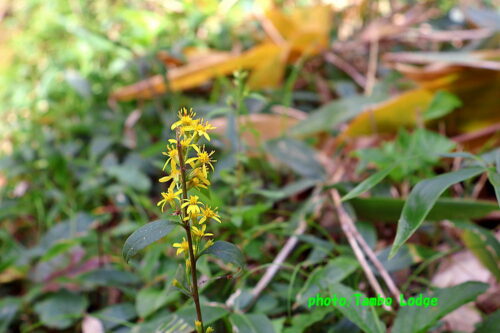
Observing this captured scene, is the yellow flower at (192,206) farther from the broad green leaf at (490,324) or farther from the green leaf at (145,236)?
the broad green leaf at (490,324)

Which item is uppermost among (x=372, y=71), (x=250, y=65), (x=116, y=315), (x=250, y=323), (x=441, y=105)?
(x=250, y=65)

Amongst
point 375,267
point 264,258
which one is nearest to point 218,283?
point 264,258

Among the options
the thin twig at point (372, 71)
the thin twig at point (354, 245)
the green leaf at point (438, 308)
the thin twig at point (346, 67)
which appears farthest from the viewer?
the thin twig at point (346, 67)

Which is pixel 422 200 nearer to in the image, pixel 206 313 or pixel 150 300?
pixel 206 313

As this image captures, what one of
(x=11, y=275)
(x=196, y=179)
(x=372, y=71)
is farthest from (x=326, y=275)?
(x=372, y=71)

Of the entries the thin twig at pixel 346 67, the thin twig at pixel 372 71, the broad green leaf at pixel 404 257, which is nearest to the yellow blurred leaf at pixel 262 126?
the thin twig at pixel 372 71

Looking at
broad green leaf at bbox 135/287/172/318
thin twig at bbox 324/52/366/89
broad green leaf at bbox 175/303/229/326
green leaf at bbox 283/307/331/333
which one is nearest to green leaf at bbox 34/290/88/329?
broad green leaf at bbox 135/287/172/318

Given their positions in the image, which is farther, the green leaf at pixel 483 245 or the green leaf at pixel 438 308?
the green leaf at pixel 483 245
